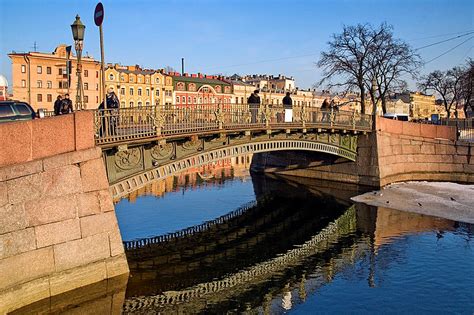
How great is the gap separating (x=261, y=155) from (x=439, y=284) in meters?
24.5

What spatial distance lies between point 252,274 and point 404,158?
61.0 ft

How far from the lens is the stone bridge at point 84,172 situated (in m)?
10.2

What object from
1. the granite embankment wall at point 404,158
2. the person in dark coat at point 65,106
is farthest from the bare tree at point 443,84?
the person in dark coat at point 65,106

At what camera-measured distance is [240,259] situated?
15.1 m

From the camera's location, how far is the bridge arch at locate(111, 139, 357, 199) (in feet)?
45.4

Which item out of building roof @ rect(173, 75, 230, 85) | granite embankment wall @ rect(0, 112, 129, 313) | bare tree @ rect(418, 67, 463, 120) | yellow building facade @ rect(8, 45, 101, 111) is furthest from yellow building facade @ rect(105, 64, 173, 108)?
granite embankment wall @ rect(0, 112, 129, 313)

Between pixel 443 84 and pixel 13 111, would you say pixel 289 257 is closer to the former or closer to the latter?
pixel 13 111

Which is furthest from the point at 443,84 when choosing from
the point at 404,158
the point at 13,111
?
the point at 13,111

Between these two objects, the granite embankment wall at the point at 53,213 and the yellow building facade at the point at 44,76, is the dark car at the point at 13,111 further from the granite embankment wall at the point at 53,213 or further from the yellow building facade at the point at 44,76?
the yellow building facade at the point at 44,76

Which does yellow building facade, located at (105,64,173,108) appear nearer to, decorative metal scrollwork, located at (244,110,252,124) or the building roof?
the building roof

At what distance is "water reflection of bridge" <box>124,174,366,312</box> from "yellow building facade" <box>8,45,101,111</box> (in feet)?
174

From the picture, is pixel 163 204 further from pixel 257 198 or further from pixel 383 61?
pixel 383 61

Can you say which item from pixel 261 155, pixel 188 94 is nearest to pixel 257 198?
pixel 261 155

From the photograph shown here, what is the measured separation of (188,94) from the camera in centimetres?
8162
